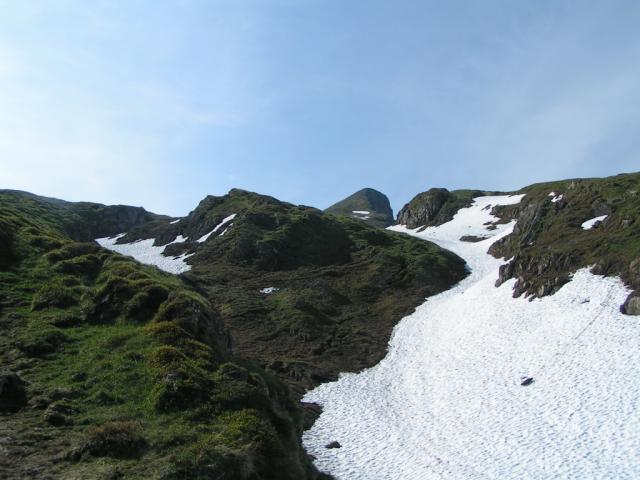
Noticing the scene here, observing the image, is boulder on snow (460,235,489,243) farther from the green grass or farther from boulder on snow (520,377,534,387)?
boulder on snow (520,377,534,387)

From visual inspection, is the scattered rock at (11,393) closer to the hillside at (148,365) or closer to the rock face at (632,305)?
the hillside at (148,365)

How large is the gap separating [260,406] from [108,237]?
4542 inches

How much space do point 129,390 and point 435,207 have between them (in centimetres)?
10516

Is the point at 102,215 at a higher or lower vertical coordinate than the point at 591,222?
higher

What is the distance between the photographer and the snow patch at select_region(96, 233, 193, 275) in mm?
74500

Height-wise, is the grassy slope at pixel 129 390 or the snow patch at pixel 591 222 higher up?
the snow patch at pixel 591 222

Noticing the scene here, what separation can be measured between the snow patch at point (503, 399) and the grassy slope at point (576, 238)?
166 cm

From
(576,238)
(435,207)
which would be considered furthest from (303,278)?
(435,207)

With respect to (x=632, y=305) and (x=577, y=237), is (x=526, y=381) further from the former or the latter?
(x=577, y=237)

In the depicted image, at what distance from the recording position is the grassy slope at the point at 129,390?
44.7ft

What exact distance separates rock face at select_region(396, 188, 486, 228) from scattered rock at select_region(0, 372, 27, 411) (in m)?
98.7

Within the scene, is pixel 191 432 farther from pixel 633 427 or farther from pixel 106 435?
pixel 633 427

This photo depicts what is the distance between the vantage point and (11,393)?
52.1 ft

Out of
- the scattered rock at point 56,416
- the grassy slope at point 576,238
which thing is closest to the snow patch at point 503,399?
the grassy slope at point 576,238
